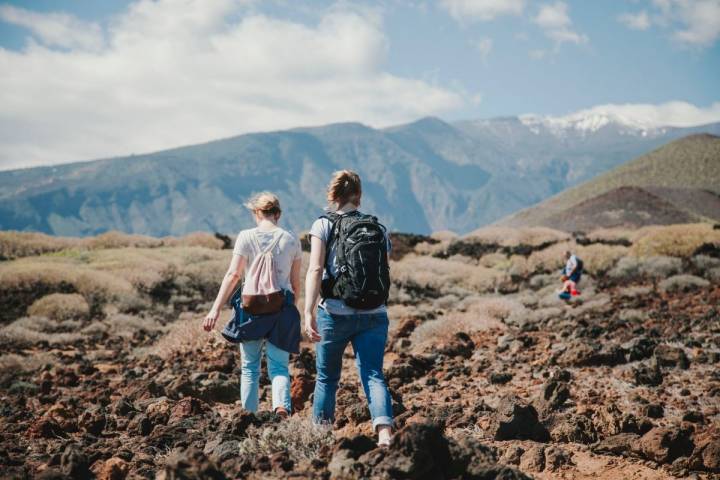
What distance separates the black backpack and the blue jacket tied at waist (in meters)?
0.76

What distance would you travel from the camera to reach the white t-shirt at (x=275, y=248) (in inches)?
175

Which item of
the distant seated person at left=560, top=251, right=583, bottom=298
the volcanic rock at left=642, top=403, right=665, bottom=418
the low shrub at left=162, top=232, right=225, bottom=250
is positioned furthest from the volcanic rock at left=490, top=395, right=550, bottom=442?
the low shrub at left=162, top=232, right=225, bottom=250

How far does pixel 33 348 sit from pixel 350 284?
928 centimetres

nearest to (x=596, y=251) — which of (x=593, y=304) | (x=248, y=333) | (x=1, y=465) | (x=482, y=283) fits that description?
(x=482, y=283)

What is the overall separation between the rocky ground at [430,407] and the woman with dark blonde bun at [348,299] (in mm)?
333

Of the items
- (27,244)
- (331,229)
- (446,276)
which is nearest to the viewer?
(331,229)

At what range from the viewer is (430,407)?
5.38 m

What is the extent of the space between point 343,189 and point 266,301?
104 centimetres

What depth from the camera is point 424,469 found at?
2.85 metres

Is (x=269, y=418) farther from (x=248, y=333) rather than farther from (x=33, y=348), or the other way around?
(x=33, y=348)

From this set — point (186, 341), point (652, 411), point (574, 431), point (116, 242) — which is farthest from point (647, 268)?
point (116, 242)

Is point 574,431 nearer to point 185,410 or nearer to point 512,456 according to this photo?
point 512,456

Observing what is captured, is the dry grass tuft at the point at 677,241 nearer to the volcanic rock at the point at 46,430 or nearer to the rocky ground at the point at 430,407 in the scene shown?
the rocky ground at the point at 430,407

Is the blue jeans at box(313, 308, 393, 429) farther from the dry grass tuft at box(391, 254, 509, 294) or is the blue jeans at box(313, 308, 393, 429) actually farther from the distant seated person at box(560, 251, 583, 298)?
the dry grass tuft at box(391, 254, 509, 294)
